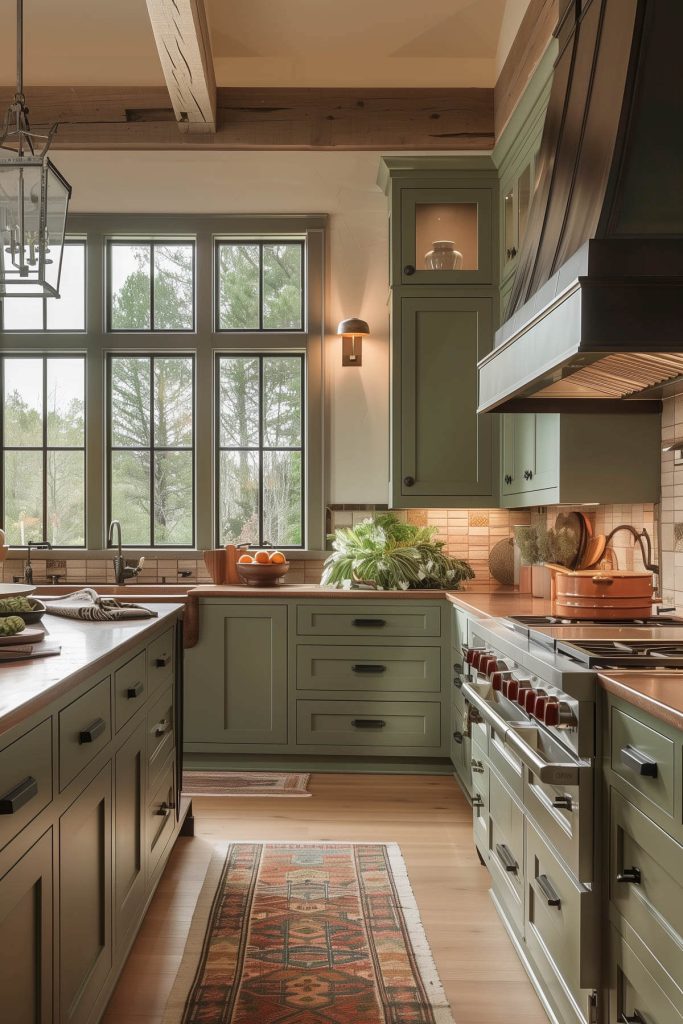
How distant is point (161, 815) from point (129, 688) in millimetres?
690

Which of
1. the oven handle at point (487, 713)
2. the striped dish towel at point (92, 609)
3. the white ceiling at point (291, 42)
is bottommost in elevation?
the oven handle at point (487, 713)

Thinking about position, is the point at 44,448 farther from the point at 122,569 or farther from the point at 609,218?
the point at 609,218

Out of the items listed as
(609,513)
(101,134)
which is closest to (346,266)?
(101,134)

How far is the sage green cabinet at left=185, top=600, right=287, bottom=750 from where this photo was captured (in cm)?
411

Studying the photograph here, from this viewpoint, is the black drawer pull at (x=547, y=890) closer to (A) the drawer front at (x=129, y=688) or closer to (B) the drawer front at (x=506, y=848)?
(B) the drawer front at (x=506, y=848)

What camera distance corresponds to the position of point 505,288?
4.24m

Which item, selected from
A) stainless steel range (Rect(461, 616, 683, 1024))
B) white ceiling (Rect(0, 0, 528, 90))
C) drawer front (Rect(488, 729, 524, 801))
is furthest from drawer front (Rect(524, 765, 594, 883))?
white ceiling (Rect(0, 0, 528, 90))

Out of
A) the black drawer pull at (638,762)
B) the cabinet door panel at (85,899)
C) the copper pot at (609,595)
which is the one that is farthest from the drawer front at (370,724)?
the black drawer pull at (638,762)

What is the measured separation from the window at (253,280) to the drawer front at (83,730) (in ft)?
10.9

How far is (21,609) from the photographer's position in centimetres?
222

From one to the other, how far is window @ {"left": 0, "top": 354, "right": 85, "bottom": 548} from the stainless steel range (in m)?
3.09

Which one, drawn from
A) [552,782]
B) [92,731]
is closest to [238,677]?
[92,731]

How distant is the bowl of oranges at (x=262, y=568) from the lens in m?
4.38

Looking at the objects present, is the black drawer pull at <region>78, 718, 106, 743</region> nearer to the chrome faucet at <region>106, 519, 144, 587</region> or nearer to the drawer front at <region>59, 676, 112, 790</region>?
the drawer front at <region>59, 676, 112, 790</region>
